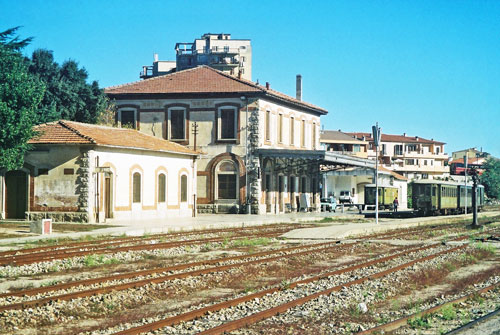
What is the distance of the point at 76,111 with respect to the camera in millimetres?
51125

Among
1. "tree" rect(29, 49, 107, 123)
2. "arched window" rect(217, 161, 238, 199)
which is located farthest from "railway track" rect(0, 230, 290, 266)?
"tree" rect(29, 49, 107, 123)

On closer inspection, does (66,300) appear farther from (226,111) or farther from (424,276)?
(226,111)

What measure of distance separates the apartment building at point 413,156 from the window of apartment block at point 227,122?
72.5m

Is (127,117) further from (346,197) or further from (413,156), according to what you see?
(413,156)

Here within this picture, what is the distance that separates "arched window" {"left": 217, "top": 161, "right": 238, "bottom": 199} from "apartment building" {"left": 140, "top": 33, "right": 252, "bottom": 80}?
2105 inches

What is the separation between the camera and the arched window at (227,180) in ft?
145

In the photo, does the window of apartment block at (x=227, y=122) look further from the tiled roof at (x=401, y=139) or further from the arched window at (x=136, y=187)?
the tiled roof at (x=401, y=139)

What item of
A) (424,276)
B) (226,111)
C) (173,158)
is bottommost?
(424,276)

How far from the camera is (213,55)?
323ft

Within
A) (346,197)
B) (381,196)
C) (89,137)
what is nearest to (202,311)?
(89,137)

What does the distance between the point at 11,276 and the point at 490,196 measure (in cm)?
11344

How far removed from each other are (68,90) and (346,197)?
123ft

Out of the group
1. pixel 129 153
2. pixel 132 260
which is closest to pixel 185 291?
pixel 132 260

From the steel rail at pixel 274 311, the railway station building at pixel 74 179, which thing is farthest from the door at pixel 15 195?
the steel rail at pixel 274 311
